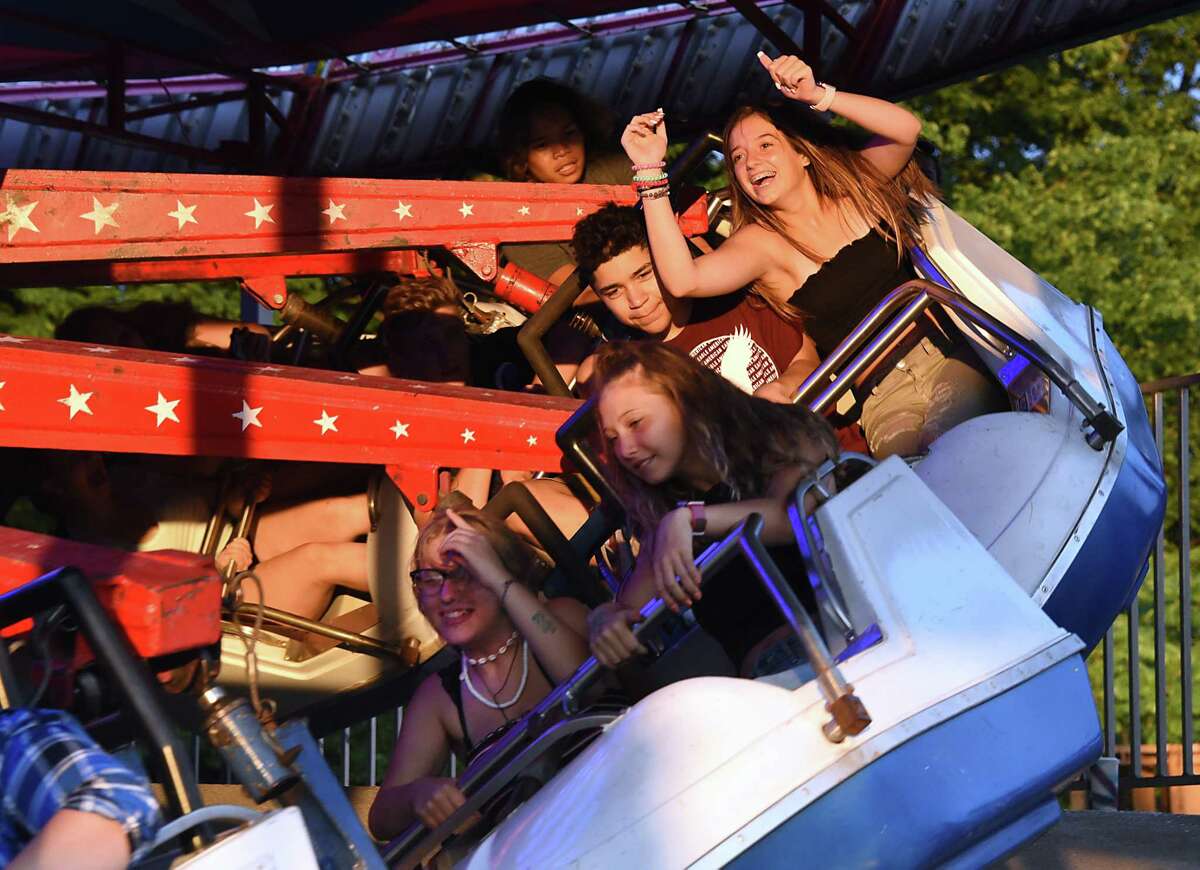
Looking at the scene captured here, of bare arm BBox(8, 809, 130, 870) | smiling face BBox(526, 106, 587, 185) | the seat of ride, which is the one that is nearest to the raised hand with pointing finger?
smiling face BBox(526, 106, 587, 185)

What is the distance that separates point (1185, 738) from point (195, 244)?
10.3 ft

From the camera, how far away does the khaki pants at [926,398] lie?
3654 millimetres

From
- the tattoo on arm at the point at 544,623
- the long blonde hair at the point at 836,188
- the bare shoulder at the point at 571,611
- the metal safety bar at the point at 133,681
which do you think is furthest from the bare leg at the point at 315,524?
the metal safety bar at the point at 133,681

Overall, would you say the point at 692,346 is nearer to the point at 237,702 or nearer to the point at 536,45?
the point at 237,702

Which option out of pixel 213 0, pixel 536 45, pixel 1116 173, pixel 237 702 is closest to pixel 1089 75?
pixel 1116 173

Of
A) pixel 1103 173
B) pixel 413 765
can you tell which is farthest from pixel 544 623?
pixel 1103 173

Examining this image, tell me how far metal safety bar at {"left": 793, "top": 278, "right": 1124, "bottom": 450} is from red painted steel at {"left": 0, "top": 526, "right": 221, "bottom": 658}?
1553 millimetres

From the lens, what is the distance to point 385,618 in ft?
12.5

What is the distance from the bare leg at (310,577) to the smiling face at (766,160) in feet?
4.31

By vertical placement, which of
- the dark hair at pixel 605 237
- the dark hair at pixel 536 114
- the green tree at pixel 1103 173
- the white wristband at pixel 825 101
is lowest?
the green tree at pixel 1103 173

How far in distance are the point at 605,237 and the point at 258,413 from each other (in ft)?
3.02

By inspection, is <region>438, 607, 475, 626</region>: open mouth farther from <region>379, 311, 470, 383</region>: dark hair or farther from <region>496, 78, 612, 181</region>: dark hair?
<region>496, 78, 612, 181</region>: dark hair

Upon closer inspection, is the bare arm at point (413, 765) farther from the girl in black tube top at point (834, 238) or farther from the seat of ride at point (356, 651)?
the girl in black tube top at point (834, 238)

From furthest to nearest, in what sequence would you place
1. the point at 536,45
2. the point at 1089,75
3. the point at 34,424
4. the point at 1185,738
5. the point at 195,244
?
the point at 1089,75 < the point at 536,45 < the point at 1185,738 < the point at 195,244 < the point at 34,424
